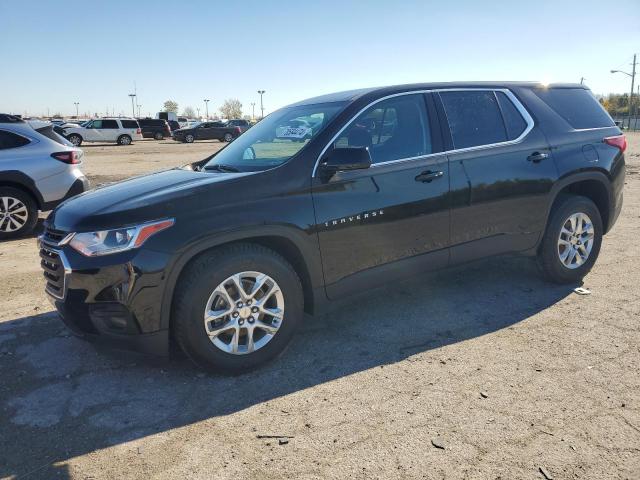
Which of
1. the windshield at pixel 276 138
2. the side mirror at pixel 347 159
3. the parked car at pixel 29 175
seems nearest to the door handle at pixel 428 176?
the side mirror at pixel 347 159

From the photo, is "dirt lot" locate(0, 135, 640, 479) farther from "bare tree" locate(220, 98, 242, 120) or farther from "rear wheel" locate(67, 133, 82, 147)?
"bare tree" locate(220, 98, 242, 120)

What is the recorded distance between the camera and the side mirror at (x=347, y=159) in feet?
11.2

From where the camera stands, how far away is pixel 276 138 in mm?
4078

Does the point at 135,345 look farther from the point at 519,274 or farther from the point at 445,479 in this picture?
the point at 519,274

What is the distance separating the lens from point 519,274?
525 centimetres

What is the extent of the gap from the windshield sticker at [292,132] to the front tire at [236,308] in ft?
3.21

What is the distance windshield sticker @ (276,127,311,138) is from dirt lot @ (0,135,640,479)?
4.94 ft

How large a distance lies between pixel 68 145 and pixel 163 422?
6121 mm

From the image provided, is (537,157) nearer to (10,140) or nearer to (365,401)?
(365,401)

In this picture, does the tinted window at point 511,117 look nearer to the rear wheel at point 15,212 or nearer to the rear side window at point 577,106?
the rear side window at point 577,106

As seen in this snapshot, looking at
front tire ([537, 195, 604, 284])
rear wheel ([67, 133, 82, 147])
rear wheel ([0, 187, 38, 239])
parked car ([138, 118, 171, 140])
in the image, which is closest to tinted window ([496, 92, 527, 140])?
front tire ([537, 195, 604, 284])

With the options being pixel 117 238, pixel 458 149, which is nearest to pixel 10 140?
pixel 117 238

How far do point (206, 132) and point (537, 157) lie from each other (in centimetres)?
3813

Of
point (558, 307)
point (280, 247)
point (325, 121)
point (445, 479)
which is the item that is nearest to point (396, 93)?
point (325, 121)
